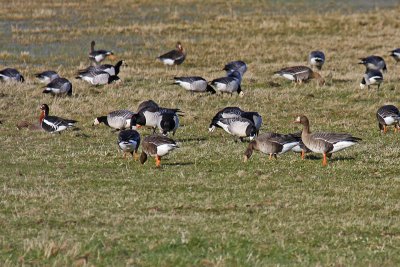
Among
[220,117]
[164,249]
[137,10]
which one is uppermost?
[164,249]

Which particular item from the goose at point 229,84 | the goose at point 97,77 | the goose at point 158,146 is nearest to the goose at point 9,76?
the goose at point 97,77

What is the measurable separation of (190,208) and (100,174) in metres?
3.34

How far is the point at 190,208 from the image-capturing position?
12547mm

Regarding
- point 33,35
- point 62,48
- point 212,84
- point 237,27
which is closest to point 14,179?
point 212,84

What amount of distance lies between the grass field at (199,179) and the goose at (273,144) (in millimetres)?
295

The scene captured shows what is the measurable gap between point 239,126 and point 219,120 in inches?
31.1

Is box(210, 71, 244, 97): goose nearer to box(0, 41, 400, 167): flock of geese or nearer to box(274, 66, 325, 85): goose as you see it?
box(0, 41, 400, 167): flock of geese

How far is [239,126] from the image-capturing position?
62.3 feet

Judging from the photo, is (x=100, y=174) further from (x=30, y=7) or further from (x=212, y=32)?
(x=30, y=7)

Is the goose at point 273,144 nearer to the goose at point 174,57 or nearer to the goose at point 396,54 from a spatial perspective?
the goose at point 174,57

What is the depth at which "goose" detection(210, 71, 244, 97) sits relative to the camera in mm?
25547

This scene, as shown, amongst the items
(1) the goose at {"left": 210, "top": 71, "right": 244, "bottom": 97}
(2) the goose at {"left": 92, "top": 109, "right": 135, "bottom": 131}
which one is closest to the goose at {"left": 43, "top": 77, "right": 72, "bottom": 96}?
(1) the goose at {"left": 210, "top": 71, "right": 244, "bottom": 97}

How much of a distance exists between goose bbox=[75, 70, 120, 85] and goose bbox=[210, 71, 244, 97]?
13.1 ft

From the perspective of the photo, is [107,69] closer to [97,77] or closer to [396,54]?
[97,77]
